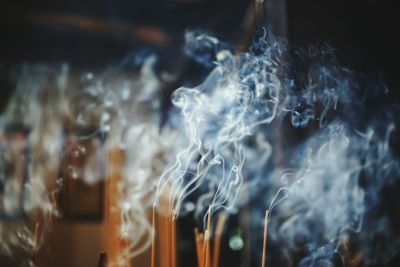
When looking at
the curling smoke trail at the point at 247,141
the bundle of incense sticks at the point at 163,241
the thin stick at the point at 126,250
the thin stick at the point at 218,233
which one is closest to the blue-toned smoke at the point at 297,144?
the curling smoke trail at the point at 247,141

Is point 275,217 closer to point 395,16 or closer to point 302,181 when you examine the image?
point 302,181

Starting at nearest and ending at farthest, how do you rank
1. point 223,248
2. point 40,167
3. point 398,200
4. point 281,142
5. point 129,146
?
point 281,142
point 398,200
point 40,167
point 129,146
point 223,248

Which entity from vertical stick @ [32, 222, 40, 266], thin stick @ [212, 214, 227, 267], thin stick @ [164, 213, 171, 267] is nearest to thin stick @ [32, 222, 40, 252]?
vertical stick @ [32, 222, 40, 266]

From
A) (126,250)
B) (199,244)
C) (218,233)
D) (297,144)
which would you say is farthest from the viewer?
(218,233)

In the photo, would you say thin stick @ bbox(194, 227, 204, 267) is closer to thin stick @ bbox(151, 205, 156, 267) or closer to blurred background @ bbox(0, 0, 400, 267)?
blurred background @ bbox(0, 0, 400, 267)

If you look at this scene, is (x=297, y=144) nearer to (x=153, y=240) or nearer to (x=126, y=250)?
(x=153, y=240)

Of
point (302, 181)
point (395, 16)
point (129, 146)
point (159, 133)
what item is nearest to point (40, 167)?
point (129, 146)

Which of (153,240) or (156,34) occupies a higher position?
(156,34)

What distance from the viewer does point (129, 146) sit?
3361mm

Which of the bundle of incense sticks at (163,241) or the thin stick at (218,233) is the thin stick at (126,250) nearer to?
the bundle of incense sticks at (163,241)

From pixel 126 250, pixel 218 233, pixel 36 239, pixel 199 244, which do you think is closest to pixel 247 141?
pixel 218 233

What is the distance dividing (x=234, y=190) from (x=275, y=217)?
1.52ft

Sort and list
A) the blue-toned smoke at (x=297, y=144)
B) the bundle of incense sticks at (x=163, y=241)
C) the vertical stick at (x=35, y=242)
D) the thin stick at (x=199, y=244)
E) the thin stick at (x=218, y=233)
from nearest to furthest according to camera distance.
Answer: the blue-toned smoke at (x=297, y=144), the thin stick at (x=199, y=244), the vertical stick at (x=35, y=242), the bundle of incense sticks at (x=163, y=241), the thin stick at (x=218, y=233)

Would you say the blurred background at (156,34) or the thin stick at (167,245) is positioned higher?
the blurred background at (156,34)
